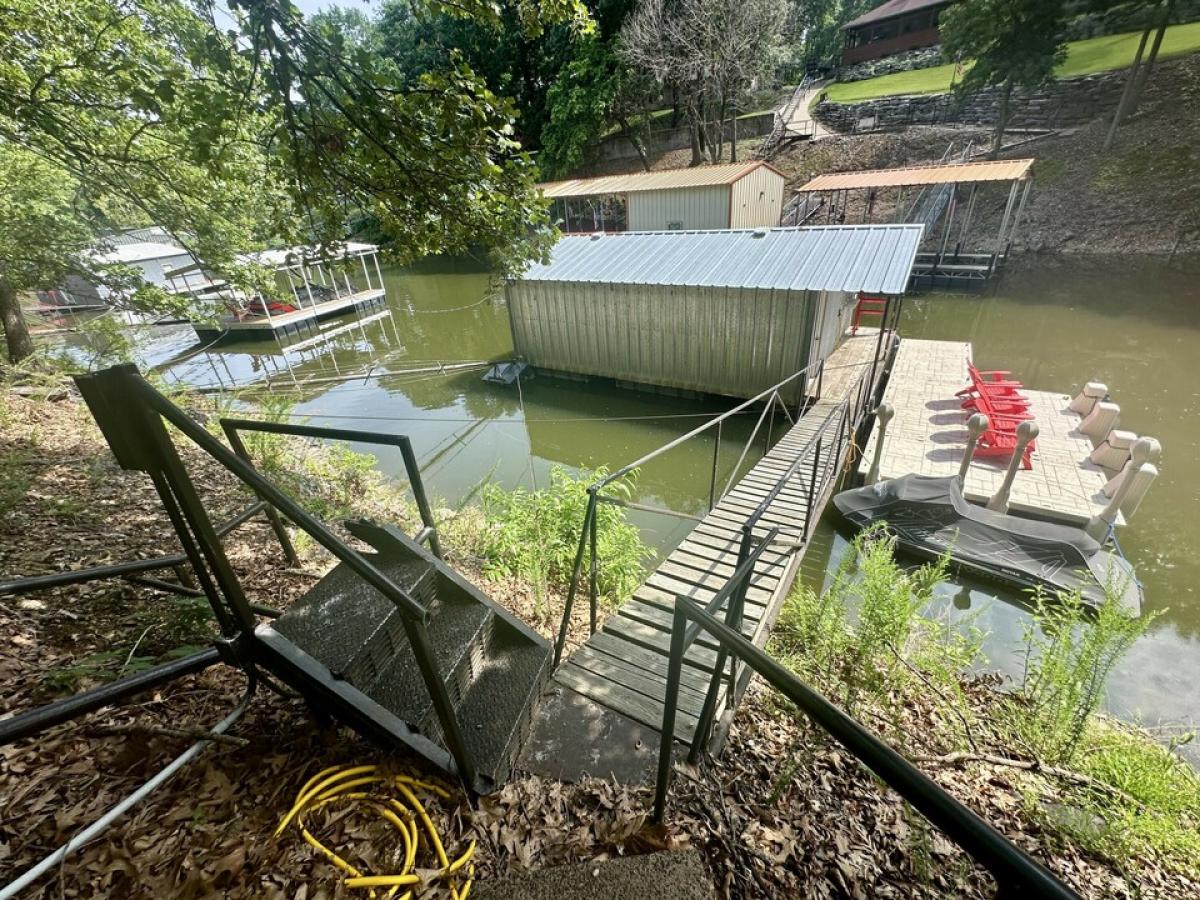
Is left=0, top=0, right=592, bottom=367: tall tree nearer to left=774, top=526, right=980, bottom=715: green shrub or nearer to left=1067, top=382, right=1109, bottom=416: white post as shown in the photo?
left=774, top=526, right=980, bottom=715: green shrub

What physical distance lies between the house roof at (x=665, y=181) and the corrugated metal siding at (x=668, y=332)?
618 cm

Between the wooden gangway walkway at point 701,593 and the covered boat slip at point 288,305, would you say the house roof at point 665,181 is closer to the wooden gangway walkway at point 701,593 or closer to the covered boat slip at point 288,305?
the covered boat slip at point 288,305

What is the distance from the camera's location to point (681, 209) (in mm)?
17578

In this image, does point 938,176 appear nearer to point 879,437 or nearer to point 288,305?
point 879,437

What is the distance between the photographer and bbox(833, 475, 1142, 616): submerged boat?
561 cm

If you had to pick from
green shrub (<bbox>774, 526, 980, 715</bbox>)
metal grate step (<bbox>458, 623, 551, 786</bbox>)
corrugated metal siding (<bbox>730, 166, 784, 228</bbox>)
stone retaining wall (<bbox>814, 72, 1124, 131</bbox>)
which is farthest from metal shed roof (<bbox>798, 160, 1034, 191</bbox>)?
metal grate step (<bbox>458, 623, 551, 786</bbox>)

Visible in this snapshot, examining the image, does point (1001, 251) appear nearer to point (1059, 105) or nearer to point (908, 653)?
point (1059, 105)

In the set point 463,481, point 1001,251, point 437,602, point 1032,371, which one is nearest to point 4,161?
point 463,481

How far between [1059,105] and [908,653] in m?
32.6

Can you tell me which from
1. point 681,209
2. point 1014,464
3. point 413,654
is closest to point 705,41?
point 681,209

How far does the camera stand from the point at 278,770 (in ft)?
6.20

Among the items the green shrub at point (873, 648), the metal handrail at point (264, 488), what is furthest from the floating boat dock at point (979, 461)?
the metal handrail at point (264, 488)

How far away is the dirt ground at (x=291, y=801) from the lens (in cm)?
157

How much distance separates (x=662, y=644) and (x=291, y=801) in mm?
2490
